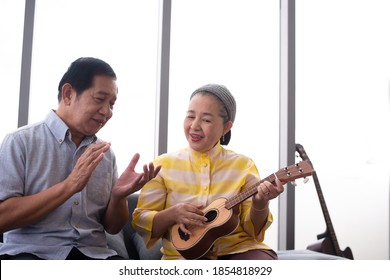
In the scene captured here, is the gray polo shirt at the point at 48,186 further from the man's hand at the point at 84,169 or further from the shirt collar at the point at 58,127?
the man's hand at the point at 84,169

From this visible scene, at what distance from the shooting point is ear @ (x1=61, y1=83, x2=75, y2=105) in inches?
58.5

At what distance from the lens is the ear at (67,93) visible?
4.88 ft

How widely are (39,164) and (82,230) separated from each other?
0.26m

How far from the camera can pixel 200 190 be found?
5.12 feet

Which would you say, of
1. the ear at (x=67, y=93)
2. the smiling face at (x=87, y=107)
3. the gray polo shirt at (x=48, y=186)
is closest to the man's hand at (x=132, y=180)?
the gray polo shirt at (x=48, y=186)

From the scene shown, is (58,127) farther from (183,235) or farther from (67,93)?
(183,235)

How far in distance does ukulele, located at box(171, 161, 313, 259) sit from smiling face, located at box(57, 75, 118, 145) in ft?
1.56

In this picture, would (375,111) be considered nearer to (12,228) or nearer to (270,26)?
(270,26)

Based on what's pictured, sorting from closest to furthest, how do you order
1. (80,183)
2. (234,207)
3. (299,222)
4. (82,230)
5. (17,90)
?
(80,183) → (82,230) → (234,207) → (17,90) → (299,222)

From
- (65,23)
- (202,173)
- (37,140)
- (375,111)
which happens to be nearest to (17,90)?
(65,23)

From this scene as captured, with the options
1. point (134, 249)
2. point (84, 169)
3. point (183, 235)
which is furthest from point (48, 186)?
point (134, 249)

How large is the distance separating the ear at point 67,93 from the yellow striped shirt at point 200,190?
400mm

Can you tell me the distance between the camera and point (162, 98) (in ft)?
9.78

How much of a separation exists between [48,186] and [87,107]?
30cm
